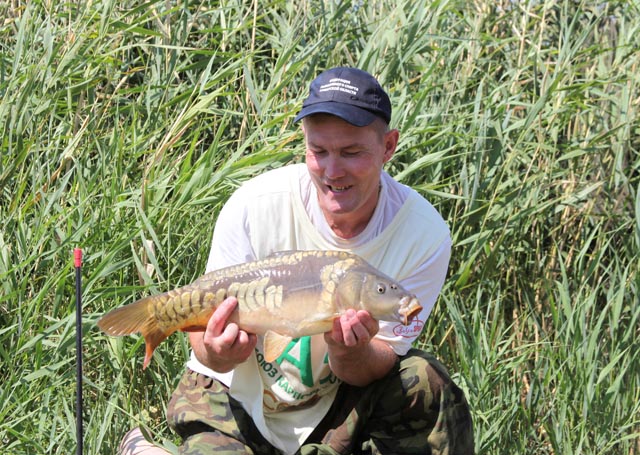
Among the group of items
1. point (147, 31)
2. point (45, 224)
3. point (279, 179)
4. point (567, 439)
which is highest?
point (147, 31)

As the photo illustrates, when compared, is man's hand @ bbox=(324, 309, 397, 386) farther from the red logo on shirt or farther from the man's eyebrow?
the man's eyebrow

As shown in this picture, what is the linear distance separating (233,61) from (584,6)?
147 cm

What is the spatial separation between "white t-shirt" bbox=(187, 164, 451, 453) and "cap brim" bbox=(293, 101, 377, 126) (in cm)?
24

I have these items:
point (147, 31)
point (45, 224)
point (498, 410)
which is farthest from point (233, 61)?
point (498, 410)

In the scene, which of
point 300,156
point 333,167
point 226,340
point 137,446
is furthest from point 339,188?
point 300,156

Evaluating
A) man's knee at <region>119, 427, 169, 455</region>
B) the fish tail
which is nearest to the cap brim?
the fish tail

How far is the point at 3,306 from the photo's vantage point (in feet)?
11.4

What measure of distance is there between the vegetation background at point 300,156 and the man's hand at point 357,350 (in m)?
0.75

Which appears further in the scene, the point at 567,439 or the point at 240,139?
the point at 240,139

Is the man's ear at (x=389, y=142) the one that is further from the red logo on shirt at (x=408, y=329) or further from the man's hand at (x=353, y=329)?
the man's hand at (x=353, y=329)

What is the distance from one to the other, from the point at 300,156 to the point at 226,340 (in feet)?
4.74

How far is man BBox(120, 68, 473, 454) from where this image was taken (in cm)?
279

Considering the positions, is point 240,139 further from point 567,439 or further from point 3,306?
point 567,439

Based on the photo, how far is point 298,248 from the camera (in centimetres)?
289
